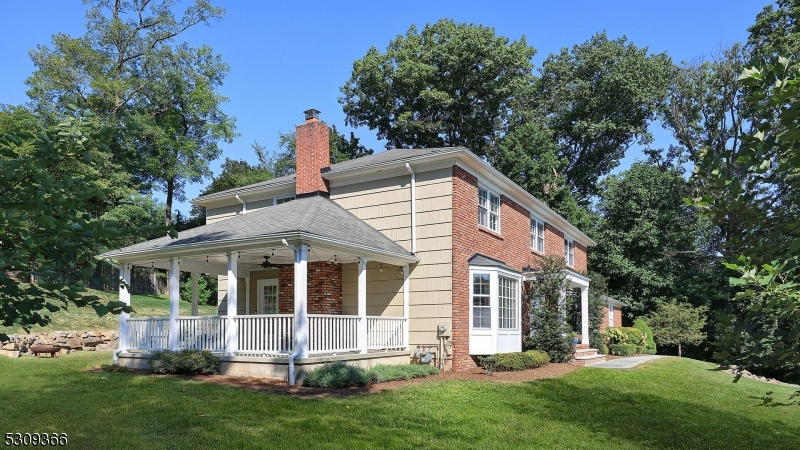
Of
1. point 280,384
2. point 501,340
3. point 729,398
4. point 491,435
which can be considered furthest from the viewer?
point 501,340

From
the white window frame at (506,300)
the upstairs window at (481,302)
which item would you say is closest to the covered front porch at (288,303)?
the upstairs window at (481,302)

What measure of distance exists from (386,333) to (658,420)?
6.90 m

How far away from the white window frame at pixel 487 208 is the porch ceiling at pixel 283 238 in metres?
3.00

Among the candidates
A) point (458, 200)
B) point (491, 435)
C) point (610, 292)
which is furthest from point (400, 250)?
point (610, 292)

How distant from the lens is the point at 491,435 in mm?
8352

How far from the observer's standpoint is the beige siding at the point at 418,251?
15727 millimetres

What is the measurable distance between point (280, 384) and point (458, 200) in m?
6.71

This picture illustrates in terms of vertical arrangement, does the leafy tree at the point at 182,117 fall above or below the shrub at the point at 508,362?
above

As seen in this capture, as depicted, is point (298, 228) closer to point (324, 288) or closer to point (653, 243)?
point (324, 288)

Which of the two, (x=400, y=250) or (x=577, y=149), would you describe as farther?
(x=577, y=149)

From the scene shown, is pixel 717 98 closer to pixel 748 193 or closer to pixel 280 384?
pixel 280 384

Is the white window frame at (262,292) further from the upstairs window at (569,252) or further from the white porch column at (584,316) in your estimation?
the upstairs window at (569,252)

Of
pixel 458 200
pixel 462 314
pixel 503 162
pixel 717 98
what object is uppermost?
pixel 717 98

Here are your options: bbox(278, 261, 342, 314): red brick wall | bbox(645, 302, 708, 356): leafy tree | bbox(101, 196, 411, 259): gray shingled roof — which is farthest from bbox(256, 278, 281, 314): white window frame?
bbox(645, 302, 708, 356): leafy tree
